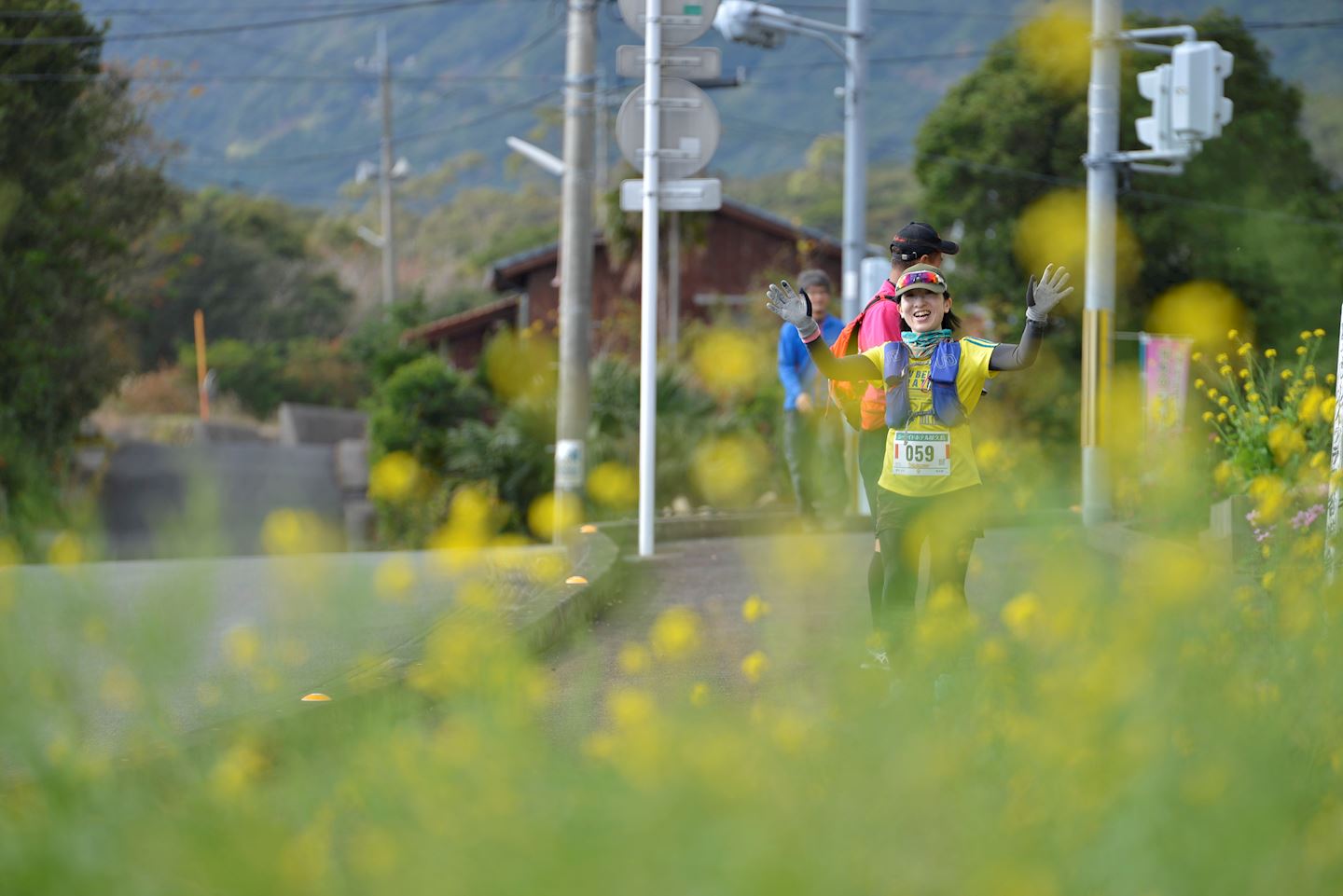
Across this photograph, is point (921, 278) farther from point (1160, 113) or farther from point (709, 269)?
point (709, 269)

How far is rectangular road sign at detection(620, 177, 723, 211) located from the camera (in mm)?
10711

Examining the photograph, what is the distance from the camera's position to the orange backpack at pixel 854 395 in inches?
272

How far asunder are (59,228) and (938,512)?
61.7 feet

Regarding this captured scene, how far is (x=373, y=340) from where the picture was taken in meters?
43.5

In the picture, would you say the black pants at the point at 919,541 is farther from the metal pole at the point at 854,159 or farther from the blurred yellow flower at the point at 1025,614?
the metal pole at the point at 854,159

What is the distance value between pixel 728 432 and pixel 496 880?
1597 centimetres

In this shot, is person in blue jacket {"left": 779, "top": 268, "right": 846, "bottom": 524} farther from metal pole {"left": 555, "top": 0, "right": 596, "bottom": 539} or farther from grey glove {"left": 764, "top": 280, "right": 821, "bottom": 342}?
grey glove {"left": 764, "top": 280, "right": 821, "bottom": 342}

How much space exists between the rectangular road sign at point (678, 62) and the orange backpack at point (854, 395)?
417 cm

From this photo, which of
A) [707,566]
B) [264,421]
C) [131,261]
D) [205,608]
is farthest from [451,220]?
[205,608]

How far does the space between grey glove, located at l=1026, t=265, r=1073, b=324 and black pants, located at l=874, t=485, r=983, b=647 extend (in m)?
0.68

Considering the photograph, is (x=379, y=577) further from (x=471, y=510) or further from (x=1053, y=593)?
(x=1053, y=593)

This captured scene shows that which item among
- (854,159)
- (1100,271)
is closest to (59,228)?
(854,159)

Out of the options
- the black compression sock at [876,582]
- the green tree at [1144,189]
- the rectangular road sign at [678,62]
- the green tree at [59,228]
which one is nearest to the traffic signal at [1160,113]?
the rectangular road sign at [678,62]

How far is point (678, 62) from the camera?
35.5ft
